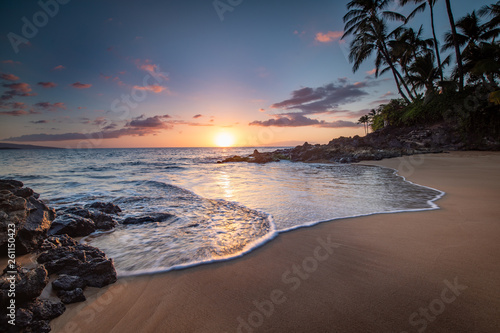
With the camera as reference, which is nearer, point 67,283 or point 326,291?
point 326,291

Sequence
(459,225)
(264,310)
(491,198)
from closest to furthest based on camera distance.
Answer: (264,310) → (459,225) → (491,198)

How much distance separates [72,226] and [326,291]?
4293mm

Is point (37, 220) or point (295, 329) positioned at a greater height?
point (37, 220)

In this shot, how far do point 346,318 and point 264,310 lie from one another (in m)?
0.67

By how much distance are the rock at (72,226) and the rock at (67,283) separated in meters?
1.91

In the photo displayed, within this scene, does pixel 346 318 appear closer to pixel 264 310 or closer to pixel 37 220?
pixel 264 310

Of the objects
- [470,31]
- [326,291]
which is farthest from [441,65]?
[326,291]

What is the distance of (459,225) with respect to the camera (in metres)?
3.57

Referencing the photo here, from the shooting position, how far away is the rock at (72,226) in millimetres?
3821

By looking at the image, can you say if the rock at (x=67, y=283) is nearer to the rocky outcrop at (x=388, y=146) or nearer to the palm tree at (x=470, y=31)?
the rocky outcrop at (x=388, y=146)

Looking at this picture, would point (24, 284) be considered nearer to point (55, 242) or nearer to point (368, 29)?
point (55, 242)

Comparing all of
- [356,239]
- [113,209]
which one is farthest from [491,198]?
[113,209]

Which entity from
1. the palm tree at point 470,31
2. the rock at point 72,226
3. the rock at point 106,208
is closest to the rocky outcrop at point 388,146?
the palm tree at point 470,31

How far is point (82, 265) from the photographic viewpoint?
8.23 ft
